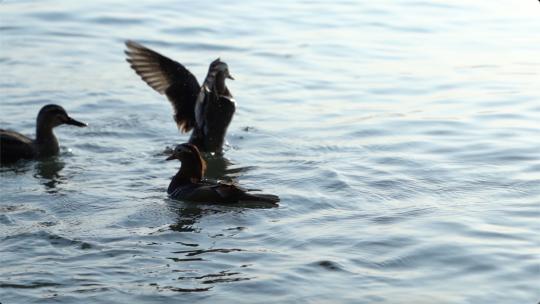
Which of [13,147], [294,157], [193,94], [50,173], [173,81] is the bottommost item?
[50,173]

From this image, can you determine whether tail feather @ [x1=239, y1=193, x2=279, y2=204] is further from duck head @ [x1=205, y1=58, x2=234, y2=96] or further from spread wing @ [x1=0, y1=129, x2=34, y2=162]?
spread wing @ [x1=0, y1=129, x2=34, y2=162]

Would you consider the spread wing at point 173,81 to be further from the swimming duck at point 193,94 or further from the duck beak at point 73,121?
the duck beak at point 73,121

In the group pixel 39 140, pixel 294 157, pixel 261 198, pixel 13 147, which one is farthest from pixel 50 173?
pixel 261 198

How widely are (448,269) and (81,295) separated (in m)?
2.43

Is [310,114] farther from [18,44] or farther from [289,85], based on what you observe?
[18,44]

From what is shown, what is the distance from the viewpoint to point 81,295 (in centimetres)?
759

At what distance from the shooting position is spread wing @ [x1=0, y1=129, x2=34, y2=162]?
11.7 meters

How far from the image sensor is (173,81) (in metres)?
12.8

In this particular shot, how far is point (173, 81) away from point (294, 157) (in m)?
1.86

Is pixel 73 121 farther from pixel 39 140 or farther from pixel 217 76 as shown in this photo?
pixel 217 76

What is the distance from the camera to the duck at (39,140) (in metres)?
11.7

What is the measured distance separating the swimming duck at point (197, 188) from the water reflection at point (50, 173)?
1088mm

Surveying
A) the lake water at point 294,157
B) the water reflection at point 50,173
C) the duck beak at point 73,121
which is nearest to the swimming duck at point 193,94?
the lake water at point 294,157

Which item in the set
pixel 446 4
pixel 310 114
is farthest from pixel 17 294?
pixel 446 4
